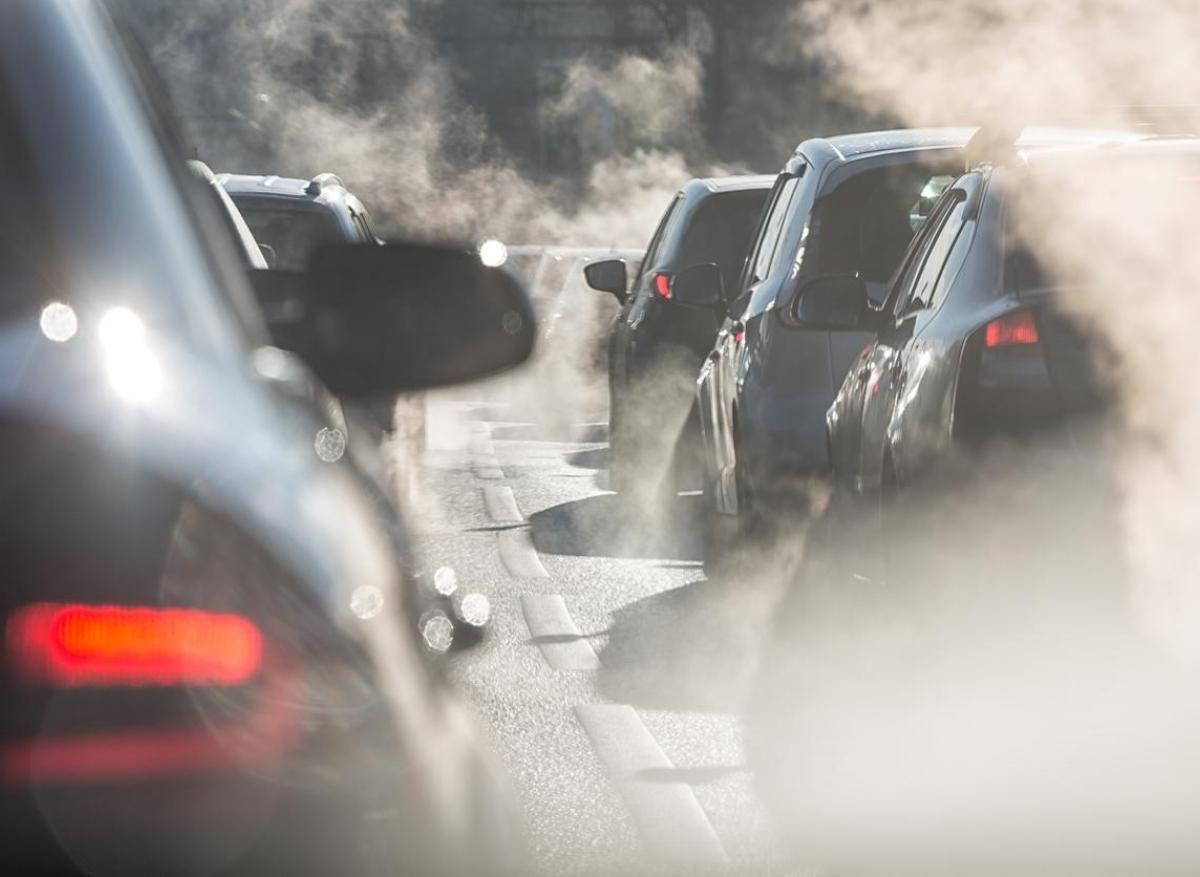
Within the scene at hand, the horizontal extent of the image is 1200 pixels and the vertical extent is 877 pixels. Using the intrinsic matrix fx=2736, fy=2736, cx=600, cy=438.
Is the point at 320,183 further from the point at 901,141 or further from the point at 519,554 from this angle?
the point at 901,141

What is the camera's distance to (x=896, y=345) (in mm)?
6730

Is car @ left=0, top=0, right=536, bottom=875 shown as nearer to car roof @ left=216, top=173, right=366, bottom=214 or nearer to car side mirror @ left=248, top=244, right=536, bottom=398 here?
car side mirror @ left=248, top=244, right=536, bottom=398

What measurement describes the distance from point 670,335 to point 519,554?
180 centimetres

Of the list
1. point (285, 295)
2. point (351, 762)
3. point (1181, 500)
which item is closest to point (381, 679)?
point (351, 762)

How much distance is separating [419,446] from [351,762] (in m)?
11.3

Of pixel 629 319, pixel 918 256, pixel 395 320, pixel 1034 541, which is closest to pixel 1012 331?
pixel 1034 541

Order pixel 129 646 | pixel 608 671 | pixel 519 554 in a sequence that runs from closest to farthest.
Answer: pixel 129 646 → pixel 608 671 → pixel 519 554

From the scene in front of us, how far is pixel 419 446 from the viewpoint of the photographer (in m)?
13.0

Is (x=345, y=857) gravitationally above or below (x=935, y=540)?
below

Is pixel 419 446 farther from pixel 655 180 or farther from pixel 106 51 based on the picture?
pixel 655 180

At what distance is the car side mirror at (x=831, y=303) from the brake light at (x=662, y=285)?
551 centimetres

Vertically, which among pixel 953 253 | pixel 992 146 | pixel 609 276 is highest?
pixel 609 276

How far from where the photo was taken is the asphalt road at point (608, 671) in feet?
17.9

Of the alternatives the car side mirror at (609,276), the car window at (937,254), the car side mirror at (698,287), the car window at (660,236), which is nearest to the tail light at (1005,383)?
the car window at (937,254)
